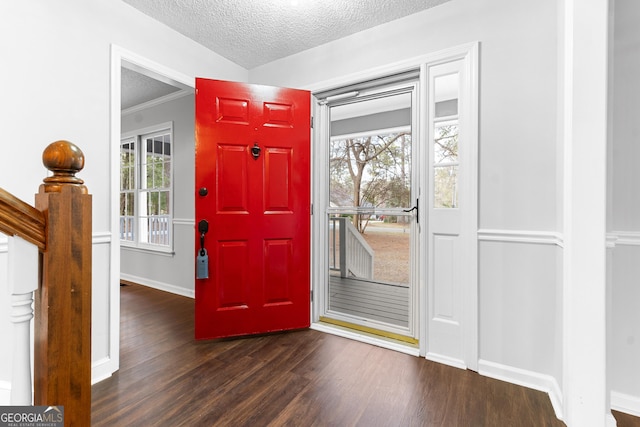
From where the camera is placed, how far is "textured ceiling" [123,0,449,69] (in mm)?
2154

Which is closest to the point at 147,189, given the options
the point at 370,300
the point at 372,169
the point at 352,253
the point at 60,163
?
the point at 352,253

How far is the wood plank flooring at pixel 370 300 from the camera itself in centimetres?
296

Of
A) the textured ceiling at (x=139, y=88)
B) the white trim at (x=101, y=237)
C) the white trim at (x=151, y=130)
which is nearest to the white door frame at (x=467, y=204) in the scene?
the white trim at (x=101, y=237)

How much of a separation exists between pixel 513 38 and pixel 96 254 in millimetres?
3064

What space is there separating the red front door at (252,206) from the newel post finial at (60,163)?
1726 mm

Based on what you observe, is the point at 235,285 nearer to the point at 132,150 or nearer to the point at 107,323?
the point at 107,323

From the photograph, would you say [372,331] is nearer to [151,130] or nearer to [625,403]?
[625,403]

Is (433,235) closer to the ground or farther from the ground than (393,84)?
closer to the ground

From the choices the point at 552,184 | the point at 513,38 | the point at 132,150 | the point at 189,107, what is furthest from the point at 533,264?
the point at 132,150

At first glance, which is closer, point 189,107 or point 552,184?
point 552,184

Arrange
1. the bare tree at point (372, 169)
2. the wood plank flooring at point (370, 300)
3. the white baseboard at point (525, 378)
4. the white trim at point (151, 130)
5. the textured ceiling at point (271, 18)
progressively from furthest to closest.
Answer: the white trim at point (151, 130)
the bare tree at point (372, 169)
the wood plank flooring at point (370, 300)
the textured ceiling at point (271, 18)
the white baseboard at point (525, 378)

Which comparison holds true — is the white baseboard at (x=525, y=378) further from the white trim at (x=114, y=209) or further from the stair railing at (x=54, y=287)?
the white trim at (x=114, y=209)

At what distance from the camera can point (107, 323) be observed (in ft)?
6.61

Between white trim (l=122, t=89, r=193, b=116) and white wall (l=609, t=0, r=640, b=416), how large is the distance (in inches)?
154
